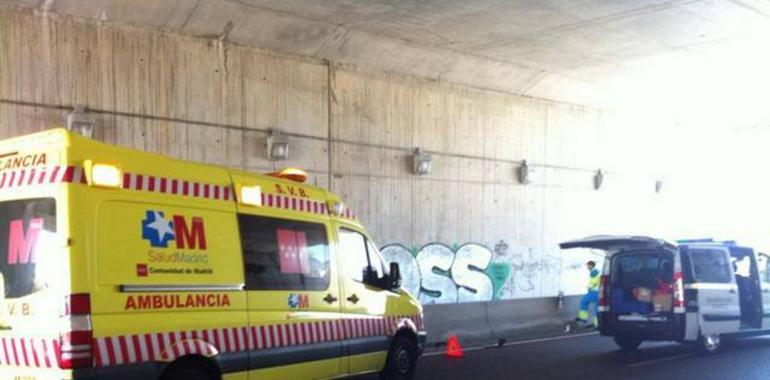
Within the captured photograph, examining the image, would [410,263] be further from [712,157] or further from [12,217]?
[712,157]

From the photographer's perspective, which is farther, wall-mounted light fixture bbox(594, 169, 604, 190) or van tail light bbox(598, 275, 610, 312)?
wall-mounted light fixture bbox(594, 169, 604, 190)

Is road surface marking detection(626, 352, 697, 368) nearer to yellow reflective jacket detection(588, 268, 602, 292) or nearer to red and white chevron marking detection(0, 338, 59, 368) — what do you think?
yellow reflective jacket detection(588, 268, 602, 292)

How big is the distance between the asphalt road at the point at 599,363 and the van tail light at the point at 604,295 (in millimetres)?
781

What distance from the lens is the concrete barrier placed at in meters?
14.3

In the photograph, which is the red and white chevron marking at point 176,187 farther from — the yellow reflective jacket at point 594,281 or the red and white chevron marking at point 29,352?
the yellow reflective jacket at point 594,281

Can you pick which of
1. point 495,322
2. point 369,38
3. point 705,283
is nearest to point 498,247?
point 495,322

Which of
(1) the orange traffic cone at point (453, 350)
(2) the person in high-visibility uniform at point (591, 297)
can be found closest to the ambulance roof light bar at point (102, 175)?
(1) the orange traffic cone at point (453, 350)

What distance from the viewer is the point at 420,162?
47.5 feet

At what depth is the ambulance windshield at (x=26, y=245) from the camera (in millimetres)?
5703

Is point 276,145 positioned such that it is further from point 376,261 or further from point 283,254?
point 283,254

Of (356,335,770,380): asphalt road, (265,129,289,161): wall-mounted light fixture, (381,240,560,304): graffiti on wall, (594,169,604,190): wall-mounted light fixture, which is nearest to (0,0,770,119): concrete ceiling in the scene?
(265,129,289,161): wall-mounted light fixture

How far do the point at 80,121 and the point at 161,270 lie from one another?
4671 mm

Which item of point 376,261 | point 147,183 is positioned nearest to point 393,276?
point 376,261

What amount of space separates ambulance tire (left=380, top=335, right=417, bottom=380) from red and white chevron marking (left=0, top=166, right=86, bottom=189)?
4.72m
